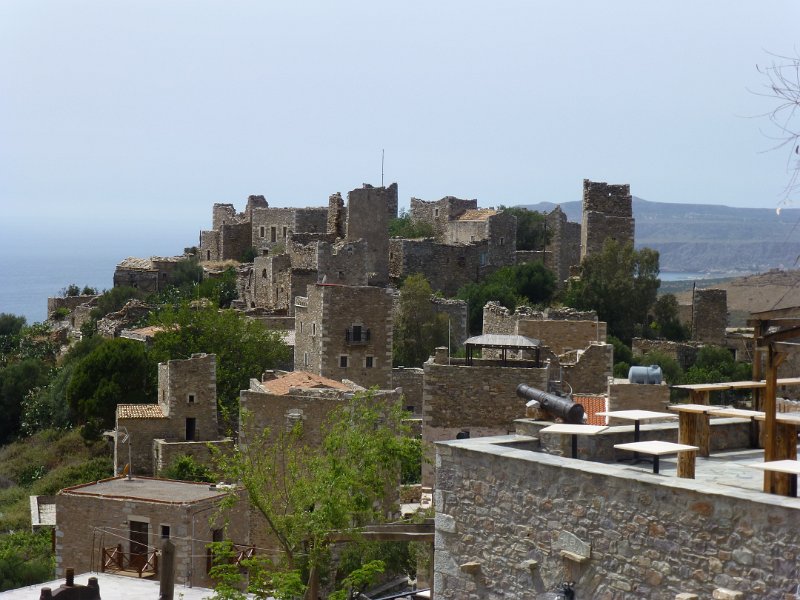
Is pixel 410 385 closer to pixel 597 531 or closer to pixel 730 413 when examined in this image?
pixel 730 413

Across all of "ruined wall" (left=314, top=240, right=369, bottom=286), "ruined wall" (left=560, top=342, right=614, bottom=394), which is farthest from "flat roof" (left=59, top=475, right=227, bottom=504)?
"ruined wall" (left=314, top=240, right=369, bottom=286)

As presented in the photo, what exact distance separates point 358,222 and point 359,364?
58.8ft

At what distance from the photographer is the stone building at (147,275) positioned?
210 ft

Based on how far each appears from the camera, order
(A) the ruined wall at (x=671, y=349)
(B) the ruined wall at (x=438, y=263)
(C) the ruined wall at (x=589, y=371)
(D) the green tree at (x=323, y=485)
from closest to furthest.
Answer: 1. (D) the green tree at (x=323, y=485)
2. (C) the ruined wall at (x=589, y=371)
3. (A) the ruined wall at (x=671, y=349)
4. (B) the ruined wall at (x=438, y=263)

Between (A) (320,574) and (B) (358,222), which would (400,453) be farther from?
(B) (358,222)

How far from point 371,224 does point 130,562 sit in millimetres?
33218

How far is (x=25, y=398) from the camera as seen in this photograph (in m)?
48.9

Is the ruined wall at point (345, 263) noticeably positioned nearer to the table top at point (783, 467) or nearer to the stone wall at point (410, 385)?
the stone wall at point (410, 385)

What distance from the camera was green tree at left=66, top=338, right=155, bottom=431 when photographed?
133ft

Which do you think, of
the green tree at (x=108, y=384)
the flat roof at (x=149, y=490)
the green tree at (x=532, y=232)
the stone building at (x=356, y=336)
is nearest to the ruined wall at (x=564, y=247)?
the green tree at (x=532, y=232)

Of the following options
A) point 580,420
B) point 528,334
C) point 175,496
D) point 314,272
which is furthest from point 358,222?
point 580,420

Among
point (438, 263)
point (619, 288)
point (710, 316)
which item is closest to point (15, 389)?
point (438, 263)

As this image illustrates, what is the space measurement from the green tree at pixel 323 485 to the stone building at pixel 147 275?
134 ft

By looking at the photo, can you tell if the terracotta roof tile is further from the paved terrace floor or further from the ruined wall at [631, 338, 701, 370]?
the ruined wall at [631, 338, 701, 370]
